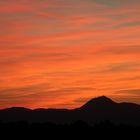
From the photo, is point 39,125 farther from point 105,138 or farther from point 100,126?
point 105,138

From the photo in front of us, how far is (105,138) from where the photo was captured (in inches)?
3447

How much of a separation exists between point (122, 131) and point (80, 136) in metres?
11.6

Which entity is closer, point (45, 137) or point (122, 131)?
point (45, 137)

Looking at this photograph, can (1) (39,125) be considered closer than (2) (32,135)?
No

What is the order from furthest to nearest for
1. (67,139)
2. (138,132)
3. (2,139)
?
(138,132), (67,139), (2,139)

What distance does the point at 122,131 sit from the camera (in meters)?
95.8

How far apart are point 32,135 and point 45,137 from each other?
9.99 ft

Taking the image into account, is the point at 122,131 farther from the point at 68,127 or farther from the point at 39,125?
the point at 39,125

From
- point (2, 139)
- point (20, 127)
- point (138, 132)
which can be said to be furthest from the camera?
point (20, 127)

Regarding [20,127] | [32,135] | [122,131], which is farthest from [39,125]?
[122,131]

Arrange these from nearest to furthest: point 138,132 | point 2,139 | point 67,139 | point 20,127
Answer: point 2,139
point 67,139
point 138,132
point 20,127

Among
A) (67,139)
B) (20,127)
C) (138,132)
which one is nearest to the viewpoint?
(67,139)

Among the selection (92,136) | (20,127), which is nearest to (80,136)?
(92,136)

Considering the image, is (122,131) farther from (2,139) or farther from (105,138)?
(2,139)
